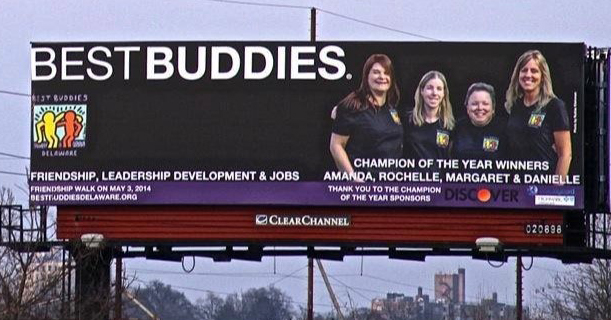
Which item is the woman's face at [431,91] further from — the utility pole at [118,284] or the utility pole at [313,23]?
the utility pole at [118,284]

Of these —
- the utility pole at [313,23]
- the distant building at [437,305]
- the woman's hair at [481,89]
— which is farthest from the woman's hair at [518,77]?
the distant building at [437,305]

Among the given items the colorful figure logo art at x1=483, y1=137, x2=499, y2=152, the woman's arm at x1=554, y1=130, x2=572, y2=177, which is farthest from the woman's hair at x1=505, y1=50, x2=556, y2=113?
the woman's arm at x1=554, y1=130, x2=572, y2=177

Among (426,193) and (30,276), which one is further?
(30,276)

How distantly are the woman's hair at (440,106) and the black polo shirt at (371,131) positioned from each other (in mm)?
378

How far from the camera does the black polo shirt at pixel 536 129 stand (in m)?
37.5

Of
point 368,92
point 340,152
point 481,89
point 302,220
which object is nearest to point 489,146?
point 481,89

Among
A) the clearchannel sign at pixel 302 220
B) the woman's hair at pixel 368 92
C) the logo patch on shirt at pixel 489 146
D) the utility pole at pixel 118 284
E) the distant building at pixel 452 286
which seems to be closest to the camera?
the logo patch on shirt at pixel 489 146

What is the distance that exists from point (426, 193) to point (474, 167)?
40.6 inches

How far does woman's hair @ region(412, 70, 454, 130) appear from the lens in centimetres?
3772

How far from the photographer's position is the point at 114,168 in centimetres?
3797

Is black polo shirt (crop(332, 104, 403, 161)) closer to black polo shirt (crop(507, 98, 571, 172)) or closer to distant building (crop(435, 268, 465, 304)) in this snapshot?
black polo shirt (crop(507, 98, 571, 172))

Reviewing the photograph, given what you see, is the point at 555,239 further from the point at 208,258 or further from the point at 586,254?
the point at 208,258

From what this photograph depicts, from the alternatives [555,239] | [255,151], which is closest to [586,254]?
[555,239]

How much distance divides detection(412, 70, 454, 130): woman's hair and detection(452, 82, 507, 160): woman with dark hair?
212 millimetres
